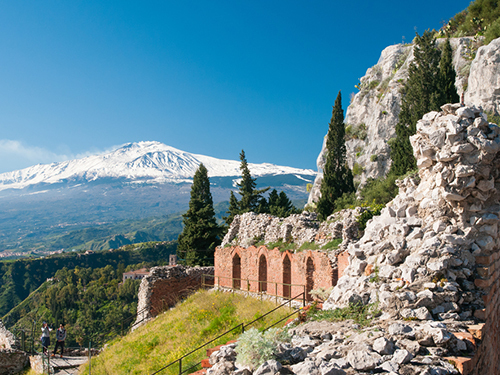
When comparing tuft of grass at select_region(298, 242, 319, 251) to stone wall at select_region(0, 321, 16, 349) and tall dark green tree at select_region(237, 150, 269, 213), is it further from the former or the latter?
tall dark green tree at select_region(237, 150, 269, 213)

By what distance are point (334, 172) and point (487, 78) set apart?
48.7ft

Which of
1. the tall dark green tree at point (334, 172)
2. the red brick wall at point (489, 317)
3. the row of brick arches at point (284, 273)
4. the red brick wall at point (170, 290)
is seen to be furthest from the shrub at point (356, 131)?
the red brick wall at point (489, 317)

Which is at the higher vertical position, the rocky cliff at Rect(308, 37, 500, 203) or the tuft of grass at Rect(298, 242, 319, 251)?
the rocky cliff at Rect(308, 37, 500, 203)

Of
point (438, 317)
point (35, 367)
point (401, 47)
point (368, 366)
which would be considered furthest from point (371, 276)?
point (401, 47)

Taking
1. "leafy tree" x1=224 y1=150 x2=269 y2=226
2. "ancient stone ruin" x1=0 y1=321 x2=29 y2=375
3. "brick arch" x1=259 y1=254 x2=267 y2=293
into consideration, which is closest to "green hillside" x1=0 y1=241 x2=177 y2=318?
"leafy tree" x1=224 y1=150 x2=269 y2=226

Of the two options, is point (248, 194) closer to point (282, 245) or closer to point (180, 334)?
point (282, 245)

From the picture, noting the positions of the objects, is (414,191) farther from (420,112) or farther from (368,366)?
(420,112)

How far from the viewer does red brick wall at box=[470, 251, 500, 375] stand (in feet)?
17.7

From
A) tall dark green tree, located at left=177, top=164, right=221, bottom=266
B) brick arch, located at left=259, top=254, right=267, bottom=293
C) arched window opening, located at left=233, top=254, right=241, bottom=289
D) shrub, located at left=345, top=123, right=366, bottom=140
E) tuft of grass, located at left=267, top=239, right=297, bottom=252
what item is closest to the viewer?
tuft of grass, located at left=267, top=239, right=297, bottom=252

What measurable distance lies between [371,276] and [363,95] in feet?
158

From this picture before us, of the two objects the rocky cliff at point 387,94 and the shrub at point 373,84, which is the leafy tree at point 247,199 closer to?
the rocky cliff at point 387,94

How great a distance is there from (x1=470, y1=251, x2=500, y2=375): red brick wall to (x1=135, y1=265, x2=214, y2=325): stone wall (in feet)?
57.0

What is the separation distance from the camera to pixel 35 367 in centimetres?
1686

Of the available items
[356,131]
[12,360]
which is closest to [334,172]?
[356,131]
